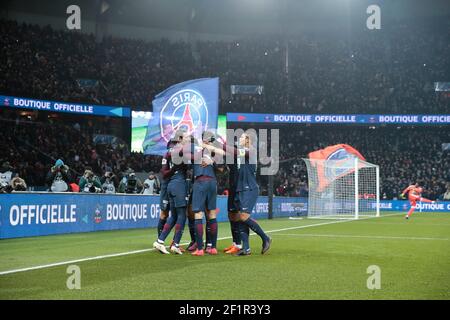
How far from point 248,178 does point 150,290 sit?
14.5 ft

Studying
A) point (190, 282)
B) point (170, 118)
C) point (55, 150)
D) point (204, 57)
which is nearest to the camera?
point (190, 282)

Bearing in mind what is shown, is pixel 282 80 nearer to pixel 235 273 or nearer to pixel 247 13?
pixel 247 13

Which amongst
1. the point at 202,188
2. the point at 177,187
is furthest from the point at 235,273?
the point at 177,187

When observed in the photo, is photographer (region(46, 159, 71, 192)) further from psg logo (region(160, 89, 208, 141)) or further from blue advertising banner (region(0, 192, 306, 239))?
psg logo (region(160, 89, 208, 141))

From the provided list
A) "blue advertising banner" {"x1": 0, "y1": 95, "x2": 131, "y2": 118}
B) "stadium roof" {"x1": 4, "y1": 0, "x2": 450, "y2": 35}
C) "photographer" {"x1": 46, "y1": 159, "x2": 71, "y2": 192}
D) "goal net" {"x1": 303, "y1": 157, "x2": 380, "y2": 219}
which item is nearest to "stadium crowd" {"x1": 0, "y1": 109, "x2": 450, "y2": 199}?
"blue advertising banner" {"x1": 0, "y1": 95, "x2": 131, "y2": 118}

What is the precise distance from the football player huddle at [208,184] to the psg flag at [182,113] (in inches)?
80.8

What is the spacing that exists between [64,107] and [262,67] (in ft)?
64.3

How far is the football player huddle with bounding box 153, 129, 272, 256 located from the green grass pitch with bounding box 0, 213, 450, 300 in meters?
0.52

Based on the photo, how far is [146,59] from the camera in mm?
45156

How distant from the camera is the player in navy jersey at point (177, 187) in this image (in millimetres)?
10344

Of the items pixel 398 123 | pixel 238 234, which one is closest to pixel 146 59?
pixel 398 123

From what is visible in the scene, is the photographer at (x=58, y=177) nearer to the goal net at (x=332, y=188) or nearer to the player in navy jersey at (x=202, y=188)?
the player in navy jersey at (x=202, y=188)

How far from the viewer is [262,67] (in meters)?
49.6

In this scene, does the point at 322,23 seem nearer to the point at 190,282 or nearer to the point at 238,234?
the point at 238,234
